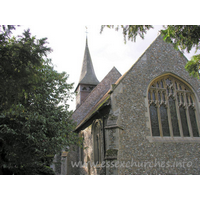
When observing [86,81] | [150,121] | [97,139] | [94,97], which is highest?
[86,81]

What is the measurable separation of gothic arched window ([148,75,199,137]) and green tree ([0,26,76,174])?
4504 millimetres

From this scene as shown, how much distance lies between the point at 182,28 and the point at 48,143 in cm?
688

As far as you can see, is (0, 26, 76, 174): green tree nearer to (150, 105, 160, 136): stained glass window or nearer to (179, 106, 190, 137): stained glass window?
(150, 105, 160, 136): stained glass window

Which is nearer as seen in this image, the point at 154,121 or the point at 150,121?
the point at 150,121

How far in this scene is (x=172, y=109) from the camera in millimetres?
9445

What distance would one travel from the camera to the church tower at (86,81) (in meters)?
23.5

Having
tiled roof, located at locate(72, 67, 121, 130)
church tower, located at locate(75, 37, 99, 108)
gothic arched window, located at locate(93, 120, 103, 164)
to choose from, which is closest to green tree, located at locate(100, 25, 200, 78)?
gothic arched window, located at locate(93, 120, 103, 164)

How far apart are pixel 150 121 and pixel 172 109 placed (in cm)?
159

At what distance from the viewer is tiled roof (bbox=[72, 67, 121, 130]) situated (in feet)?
51.6

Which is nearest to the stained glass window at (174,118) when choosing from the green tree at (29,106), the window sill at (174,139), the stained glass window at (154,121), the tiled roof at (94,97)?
the window sill at (174,139)

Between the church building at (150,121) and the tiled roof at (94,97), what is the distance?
431cm

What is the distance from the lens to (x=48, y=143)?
8109 millimetres

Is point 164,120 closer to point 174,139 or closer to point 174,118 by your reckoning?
point 174,118

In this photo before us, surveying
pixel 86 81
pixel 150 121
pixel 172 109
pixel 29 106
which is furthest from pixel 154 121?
pixel 86 81
